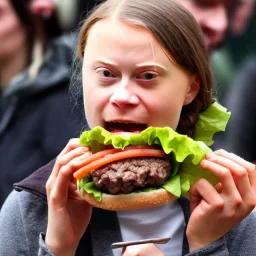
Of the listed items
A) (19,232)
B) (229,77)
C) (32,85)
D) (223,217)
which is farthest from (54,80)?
(229,77)

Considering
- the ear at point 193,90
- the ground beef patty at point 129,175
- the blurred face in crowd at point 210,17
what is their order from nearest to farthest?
the ground beef patty at point 129,175 → the ear at point 193,90 → the blurred face in crowd at point 210,17

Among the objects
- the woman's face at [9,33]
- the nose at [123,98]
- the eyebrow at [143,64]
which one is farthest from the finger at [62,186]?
the woman's face at [9,33]

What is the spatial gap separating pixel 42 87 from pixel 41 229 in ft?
6.75

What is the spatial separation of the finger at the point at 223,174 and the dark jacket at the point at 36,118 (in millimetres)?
1813

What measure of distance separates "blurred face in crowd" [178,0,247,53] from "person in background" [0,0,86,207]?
2.84 feet

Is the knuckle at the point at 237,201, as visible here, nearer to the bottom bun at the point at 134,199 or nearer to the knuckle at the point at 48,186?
the bottom bun at the point at 134,199

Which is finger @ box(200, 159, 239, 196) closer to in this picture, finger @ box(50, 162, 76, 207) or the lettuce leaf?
the lettuce leaf

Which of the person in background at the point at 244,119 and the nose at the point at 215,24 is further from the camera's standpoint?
the person in background at the point at 244,119

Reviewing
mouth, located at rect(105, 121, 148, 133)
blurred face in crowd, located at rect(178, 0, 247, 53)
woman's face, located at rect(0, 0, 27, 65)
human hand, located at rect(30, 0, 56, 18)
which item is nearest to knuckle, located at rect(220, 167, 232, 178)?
mouth, located at rect(105, 121, 148, 133)

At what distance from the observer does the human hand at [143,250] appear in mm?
3143

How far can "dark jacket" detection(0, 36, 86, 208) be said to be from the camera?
5094mm

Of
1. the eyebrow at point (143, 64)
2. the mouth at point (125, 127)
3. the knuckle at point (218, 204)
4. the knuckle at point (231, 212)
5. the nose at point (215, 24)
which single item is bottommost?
the nose at point (215, 24)

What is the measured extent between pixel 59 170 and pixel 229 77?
570 cm

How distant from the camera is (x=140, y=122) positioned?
3.21 m
